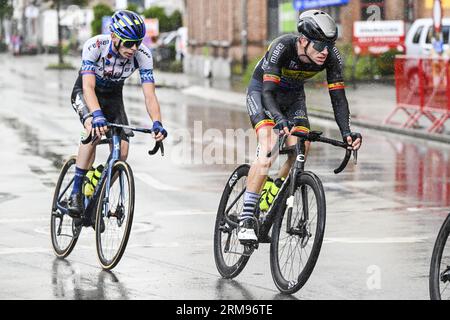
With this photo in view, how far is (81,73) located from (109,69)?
23cm

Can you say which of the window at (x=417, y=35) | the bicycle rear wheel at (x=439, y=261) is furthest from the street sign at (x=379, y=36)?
the bicycle rear wheel at (x=439, y=261)

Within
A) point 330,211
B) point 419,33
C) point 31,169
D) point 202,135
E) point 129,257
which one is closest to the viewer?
point 129,257

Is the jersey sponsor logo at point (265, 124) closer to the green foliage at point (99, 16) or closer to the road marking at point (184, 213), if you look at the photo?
the road marking at point (184, 213)

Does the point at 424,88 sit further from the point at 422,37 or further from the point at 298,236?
the point at 298,236

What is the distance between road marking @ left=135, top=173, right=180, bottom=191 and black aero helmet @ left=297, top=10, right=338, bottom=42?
633cm

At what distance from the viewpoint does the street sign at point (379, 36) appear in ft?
123

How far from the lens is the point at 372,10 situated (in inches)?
1777

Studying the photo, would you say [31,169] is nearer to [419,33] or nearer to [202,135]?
[202,135]

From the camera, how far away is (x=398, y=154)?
18.7 m

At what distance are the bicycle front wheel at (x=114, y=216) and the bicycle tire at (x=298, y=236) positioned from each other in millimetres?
1167

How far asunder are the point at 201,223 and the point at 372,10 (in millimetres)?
34657

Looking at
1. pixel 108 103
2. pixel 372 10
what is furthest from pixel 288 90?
pixel 372 10

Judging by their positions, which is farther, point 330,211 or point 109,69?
point 330,211
